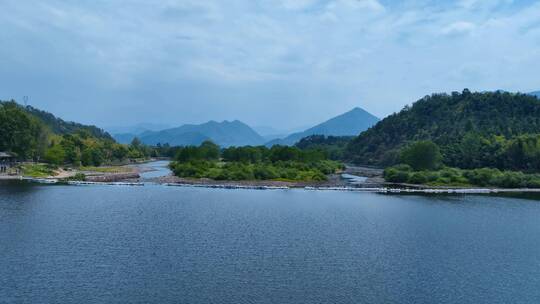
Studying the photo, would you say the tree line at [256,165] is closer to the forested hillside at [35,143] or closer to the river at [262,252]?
the forested hillside at [35,143]

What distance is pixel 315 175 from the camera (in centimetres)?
10775

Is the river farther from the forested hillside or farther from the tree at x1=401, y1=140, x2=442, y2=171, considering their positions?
the forested hillside

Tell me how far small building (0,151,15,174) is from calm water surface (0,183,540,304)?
136 ft

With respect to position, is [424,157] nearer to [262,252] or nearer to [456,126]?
[456,126]

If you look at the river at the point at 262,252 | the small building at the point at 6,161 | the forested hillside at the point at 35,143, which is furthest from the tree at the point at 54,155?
the river at the point at 262,252

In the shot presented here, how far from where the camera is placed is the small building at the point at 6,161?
99900 millimetres

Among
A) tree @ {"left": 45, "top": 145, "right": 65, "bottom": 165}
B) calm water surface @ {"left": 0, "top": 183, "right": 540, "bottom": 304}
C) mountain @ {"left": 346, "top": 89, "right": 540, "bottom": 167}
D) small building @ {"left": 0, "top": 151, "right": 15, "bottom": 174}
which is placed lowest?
calm water surface @ {"left": 0, "top": 183, "right": 540, "bottom": 304}

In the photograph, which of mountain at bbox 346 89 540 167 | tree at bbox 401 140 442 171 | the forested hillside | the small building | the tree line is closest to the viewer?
the small building

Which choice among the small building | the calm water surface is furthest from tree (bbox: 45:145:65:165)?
the calm water surface

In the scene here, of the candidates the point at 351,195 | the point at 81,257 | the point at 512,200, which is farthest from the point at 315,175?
the point at 81,257

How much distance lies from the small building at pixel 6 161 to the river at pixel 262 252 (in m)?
40.2

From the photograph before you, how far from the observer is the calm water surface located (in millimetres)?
28922

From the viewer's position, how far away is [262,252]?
3775cm

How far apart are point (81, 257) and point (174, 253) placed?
21.9 feet
